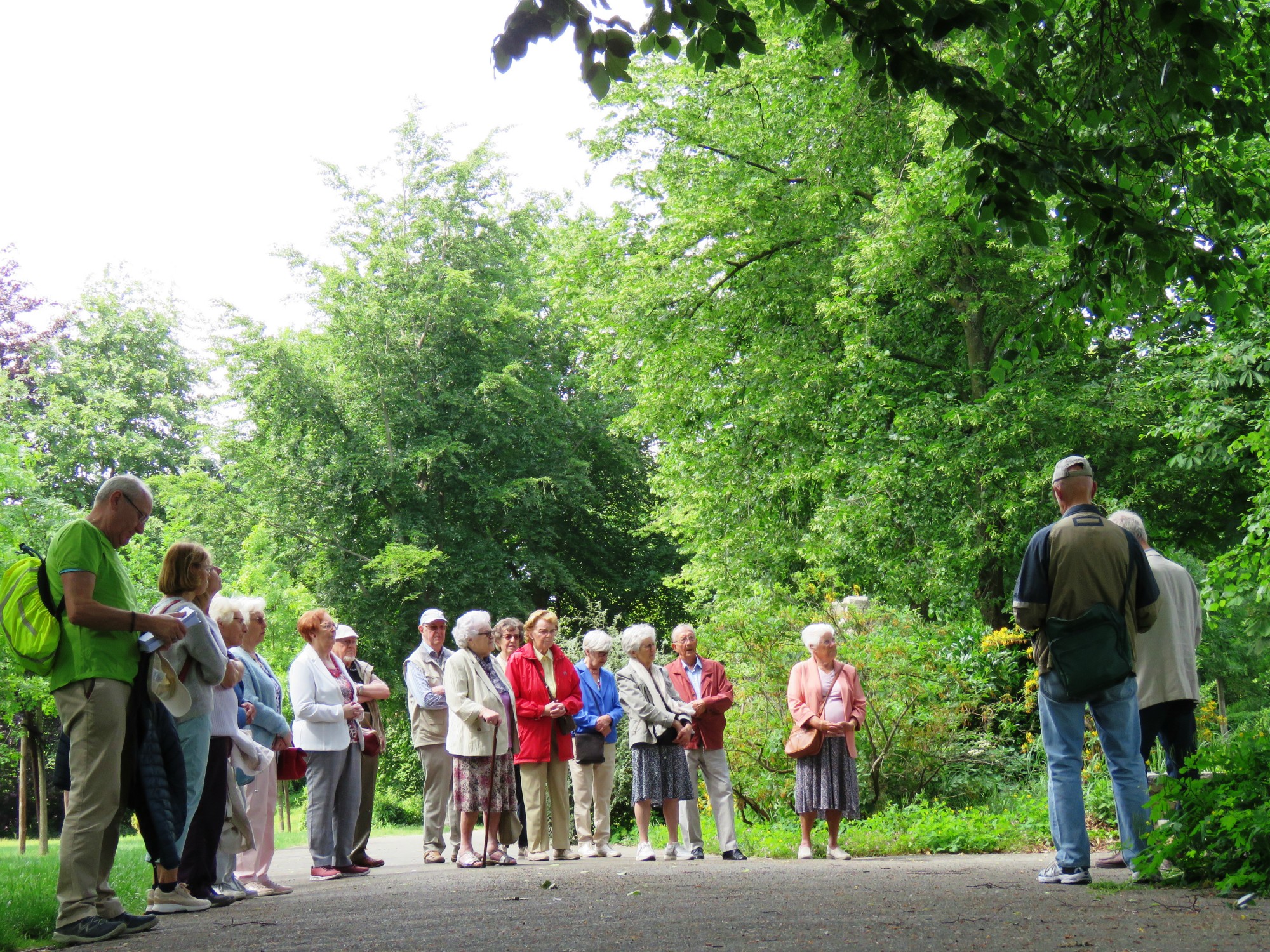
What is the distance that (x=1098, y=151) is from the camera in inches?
237

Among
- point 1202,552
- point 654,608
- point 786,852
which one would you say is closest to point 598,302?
point 1202,552

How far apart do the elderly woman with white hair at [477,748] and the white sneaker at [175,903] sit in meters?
3.08

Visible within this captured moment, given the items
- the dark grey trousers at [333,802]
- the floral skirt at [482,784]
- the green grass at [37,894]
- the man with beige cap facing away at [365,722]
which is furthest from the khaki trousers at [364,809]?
the green grass at [37,894]

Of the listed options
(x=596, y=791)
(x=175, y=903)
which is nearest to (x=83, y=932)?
(x=175, y=903)

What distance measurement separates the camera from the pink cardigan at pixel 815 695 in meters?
9.83

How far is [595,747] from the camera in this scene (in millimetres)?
11047

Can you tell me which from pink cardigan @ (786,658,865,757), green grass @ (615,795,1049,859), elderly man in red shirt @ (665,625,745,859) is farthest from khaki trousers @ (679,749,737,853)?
pink cardigan @ (786,658,865,757)

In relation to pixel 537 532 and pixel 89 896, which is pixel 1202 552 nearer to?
pixel 537 532

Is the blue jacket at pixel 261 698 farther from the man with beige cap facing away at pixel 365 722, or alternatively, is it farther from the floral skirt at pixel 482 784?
the floral skirt at pixel 482 784

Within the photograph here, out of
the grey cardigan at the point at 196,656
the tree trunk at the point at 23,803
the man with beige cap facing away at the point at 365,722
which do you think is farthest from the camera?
the tree trunk at the point at 23,803

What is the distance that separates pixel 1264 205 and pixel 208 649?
6.39m

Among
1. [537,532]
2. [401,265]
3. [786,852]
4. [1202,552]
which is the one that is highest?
[401,265]

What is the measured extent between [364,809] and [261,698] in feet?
8.61

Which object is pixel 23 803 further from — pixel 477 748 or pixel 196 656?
pixel 196 656
